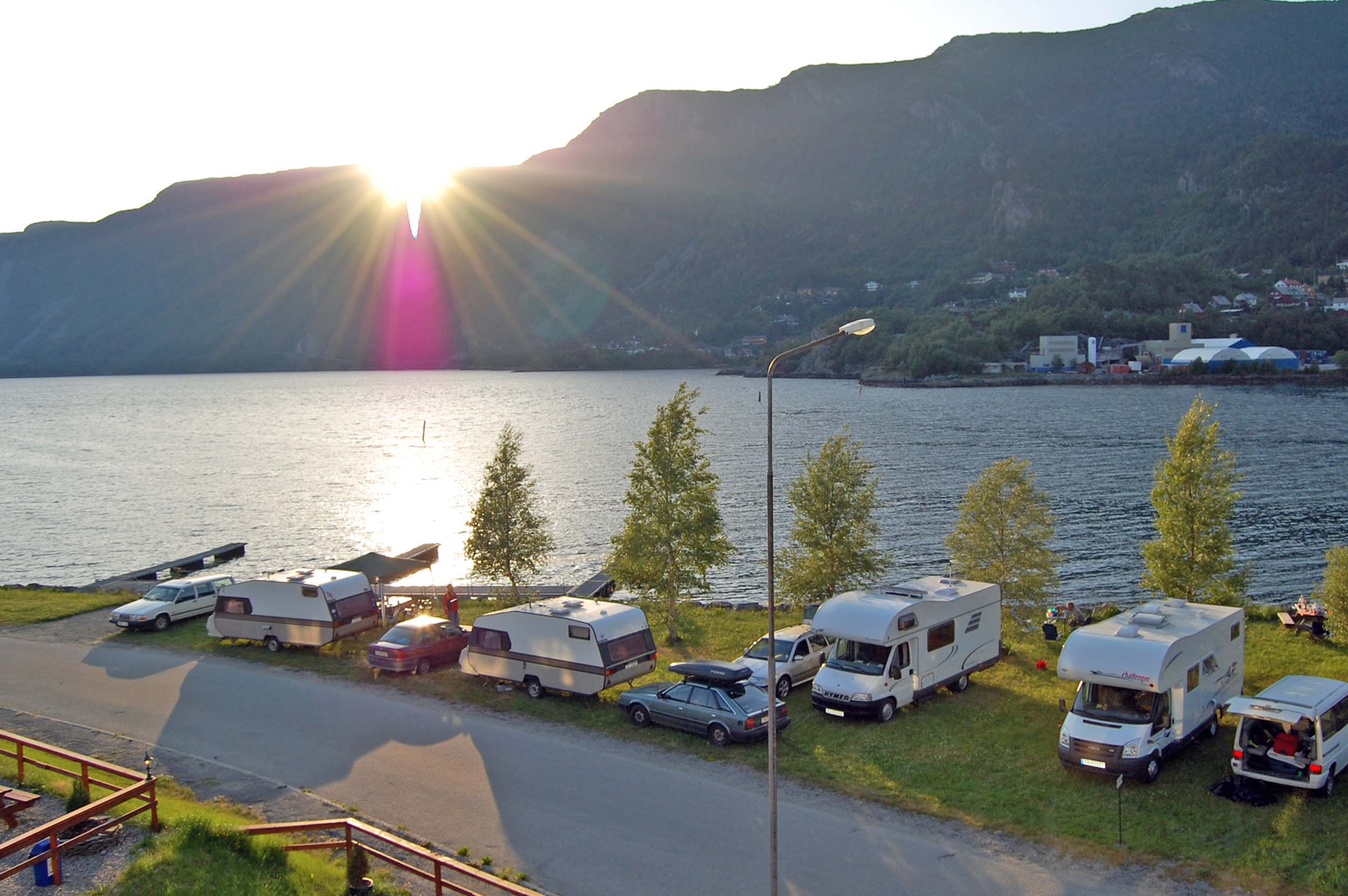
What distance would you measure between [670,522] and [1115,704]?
15103 millimetres

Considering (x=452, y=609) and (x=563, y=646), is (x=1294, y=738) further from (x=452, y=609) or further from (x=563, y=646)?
(x=452, y=609)

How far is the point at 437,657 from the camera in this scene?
81.0ft

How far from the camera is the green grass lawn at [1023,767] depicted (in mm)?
13961

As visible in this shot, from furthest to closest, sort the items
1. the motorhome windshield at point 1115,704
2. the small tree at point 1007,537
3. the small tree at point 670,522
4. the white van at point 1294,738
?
the small tree at point 670,522 → the small tree at point 1007,537 → the motorhome windshield at point 1115,704 → the white van at point 1294,738

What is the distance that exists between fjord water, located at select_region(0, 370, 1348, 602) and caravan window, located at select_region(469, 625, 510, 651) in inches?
874

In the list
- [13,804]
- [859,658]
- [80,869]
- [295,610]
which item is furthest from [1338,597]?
[13,804]

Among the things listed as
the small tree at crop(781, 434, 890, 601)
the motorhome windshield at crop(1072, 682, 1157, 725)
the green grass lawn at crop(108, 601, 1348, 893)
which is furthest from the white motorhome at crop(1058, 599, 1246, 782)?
the small tree at crop(781, 434, 890, 601)

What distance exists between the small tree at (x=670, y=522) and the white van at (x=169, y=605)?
41.7ft

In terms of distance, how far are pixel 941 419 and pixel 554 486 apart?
64.2 m

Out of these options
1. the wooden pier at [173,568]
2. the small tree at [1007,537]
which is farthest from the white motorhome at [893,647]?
the wooden pier at [173,568]

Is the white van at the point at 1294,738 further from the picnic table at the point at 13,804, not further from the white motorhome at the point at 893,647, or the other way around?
the picnic table at the point at 13,804

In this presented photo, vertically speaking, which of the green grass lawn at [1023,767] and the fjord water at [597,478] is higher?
the green grass lawn at [1023,767]

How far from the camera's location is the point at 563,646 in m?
21.7

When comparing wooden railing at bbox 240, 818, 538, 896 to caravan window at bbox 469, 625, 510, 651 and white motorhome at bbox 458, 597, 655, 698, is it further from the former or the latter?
caravan window at bbox 469, 625, 510, 651
